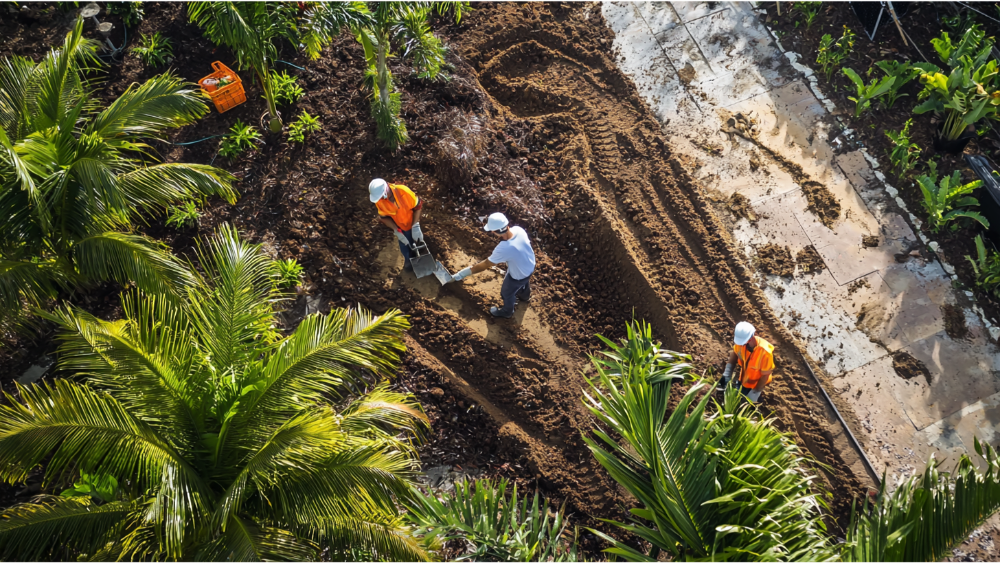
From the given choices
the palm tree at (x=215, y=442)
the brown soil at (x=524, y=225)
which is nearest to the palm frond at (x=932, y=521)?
the brown soil at (x=524, y=225)

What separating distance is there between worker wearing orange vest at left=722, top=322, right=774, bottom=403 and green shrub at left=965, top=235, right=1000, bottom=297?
12.1ft

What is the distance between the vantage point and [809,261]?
8.74 m

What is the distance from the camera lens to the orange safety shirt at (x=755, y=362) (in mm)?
6879

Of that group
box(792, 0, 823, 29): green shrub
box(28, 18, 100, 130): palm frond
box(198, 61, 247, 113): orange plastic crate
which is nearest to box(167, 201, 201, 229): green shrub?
box(198, 61, 247, 113): orange plastic crate

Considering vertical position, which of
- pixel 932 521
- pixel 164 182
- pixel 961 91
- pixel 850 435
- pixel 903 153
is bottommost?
pixel 850 435

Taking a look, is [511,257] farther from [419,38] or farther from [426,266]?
[419,38]

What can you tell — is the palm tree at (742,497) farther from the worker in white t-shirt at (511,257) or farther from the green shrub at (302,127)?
the green shrub at (302,127)

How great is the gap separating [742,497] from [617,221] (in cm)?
489

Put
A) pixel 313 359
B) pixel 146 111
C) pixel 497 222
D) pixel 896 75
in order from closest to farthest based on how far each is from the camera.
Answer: pixel 313 359, pixel 146 111, pixel 497 222, pixel 896 75

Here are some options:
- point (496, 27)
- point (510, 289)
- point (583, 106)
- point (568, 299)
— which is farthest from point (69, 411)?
A: point (496, 27)

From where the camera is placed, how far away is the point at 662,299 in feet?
27.3

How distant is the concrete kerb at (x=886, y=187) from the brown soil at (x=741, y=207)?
1.99 meters

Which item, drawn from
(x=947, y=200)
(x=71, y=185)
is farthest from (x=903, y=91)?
(x=71, y=185)

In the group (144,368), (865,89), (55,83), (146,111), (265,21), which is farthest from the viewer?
(865,89)
